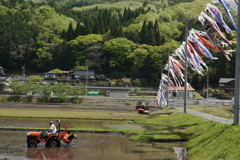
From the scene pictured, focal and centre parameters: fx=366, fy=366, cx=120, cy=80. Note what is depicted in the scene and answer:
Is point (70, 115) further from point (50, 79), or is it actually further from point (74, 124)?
point (50, 79)

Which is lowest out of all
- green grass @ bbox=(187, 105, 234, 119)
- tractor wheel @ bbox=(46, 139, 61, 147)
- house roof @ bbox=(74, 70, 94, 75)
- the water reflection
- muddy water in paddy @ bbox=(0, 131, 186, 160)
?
the water reflection

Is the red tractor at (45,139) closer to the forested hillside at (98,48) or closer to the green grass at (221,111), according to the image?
the green grass at (221,111)

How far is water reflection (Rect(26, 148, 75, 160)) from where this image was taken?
18781 mm

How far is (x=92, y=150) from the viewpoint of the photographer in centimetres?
2062

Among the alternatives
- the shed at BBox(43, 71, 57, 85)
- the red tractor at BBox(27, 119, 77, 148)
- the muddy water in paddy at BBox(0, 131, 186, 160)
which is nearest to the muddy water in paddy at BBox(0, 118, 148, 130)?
the muddy water in paddy at BBox(0, 131, 186, 160)

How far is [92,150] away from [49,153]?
94.2 inches

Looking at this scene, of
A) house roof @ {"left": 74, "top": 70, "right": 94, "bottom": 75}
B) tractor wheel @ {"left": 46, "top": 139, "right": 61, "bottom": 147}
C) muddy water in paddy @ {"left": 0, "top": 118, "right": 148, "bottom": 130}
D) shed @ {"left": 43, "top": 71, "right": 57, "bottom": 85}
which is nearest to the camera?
tractor wheel @ {"left": 46, "top": 139, "right": 61, "bottom": 147}

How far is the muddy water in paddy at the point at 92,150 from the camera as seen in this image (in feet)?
61.6

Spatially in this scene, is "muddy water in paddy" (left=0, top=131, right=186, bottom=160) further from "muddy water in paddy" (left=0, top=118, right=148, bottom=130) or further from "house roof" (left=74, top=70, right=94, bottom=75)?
"house roof" (left=74, top=70, right=94, bottom=75)

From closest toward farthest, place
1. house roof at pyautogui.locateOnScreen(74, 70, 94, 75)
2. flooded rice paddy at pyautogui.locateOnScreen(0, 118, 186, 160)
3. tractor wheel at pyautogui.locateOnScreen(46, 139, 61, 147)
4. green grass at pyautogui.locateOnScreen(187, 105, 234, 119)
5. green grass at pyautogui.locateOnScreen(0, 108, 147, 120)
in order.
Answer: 1. flooded rice paddy at pyautogui.locateOnScreen(0, 118, 186, 160)
2. tractor wheel at pyautogui.locateOnScreen(46, 139, 61, 147)
3. green grass at pyautogui.locateOnScreen(187, 105, 234, 119)
4. green grass at pyautogui.locateOnScreen(0, 108, 147, 120)
5. house roof at pyautogui.locateOnScreen(74, 70, 94, 75)

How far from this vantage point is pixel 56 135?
2189cm

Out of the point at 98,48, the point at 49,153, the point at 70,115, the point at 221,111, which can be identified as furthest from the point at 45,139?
the point at 98,48

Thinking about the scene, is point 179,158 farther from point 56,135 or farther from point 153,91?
point 153,91

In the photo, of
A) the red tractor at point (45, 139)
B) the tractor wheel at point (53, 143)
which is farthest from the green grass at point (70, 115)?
the tractor wheel at point (53, 143)
